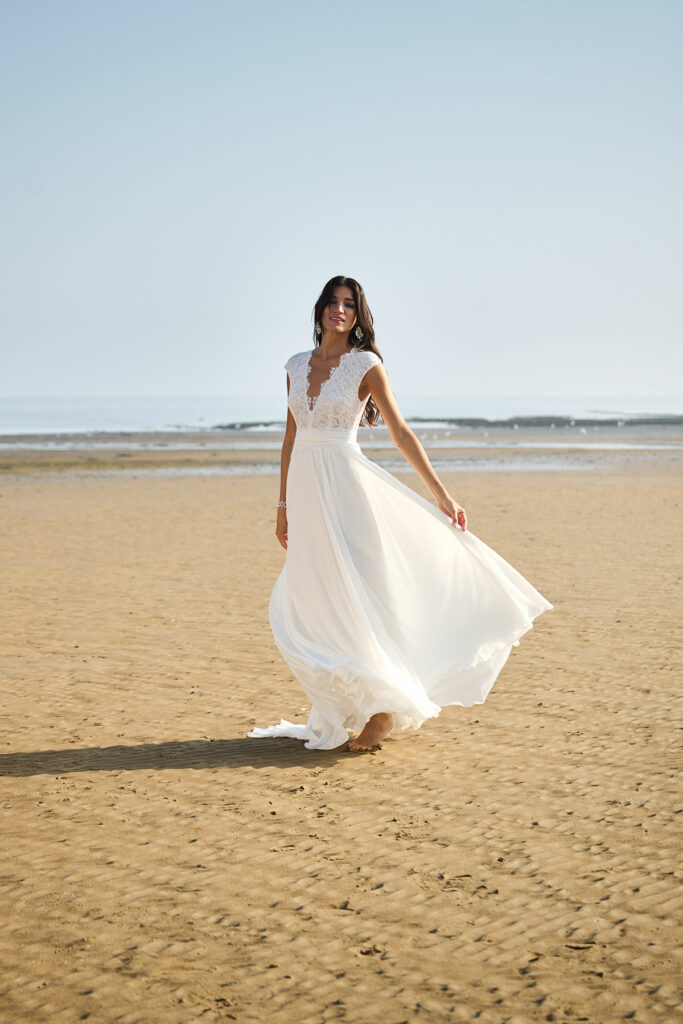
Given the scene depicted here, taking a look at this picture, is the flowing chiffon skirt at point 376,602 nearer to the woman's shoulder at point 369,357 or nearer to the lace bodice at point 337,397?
the lace bodice at point 337,397

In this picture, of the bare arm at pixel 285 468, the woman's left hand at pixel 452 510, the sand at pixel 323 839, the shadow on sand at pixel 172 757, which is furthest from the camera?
the bare arm at pixel 285 468

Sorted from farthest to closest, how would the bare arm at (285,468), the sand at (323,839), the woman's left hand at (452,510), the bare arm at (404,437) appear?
1. the bare arm at (285,468)
2. the woman's left hand at (452,510)
3. the bare arm at (404,437)
4. the sand at (323,839)

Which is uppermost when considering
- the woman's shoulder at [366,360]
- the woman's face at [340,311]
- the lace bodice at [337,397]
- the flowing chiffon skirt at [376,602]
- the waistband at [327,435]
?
the woman's face at [340,311]

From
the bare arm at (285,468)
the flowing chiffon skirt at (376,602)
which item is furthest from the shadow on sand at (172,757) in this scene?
the bare arm at (285,468)

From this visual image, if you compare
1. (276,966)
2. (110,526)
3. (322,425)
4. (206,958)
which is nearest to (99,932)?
(206,958)

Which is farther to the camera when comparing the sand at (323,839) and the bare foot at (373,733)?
the bare foot at (373,733)

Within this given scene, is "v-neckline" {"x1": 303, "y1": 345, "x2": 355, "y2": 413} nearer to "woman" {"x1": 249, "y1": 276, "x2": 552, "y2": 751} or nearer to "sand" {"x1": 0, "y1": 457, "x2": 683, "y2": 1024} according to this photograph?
"woman" {"x1": 249, "y1": 276, "x2": 552, "y2": 751}

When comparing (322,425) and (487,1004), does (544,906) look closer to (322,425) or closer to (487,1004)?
(487,1004)

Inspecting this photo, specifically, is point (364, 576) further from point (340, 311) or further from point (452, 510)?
point (340, 311)

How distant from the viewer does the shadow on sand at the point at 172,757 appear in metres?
5.60

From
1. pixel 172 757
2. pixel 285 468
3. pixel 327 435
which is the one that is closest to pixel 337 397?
pixel 327 435

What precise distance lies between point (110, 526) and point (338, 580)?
13.1 m

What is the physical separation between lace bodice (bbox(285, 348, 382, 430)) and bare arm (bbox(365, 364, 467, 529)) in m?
0.07

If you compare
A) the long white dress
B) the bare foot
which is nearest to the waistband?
Result: the long white dress
